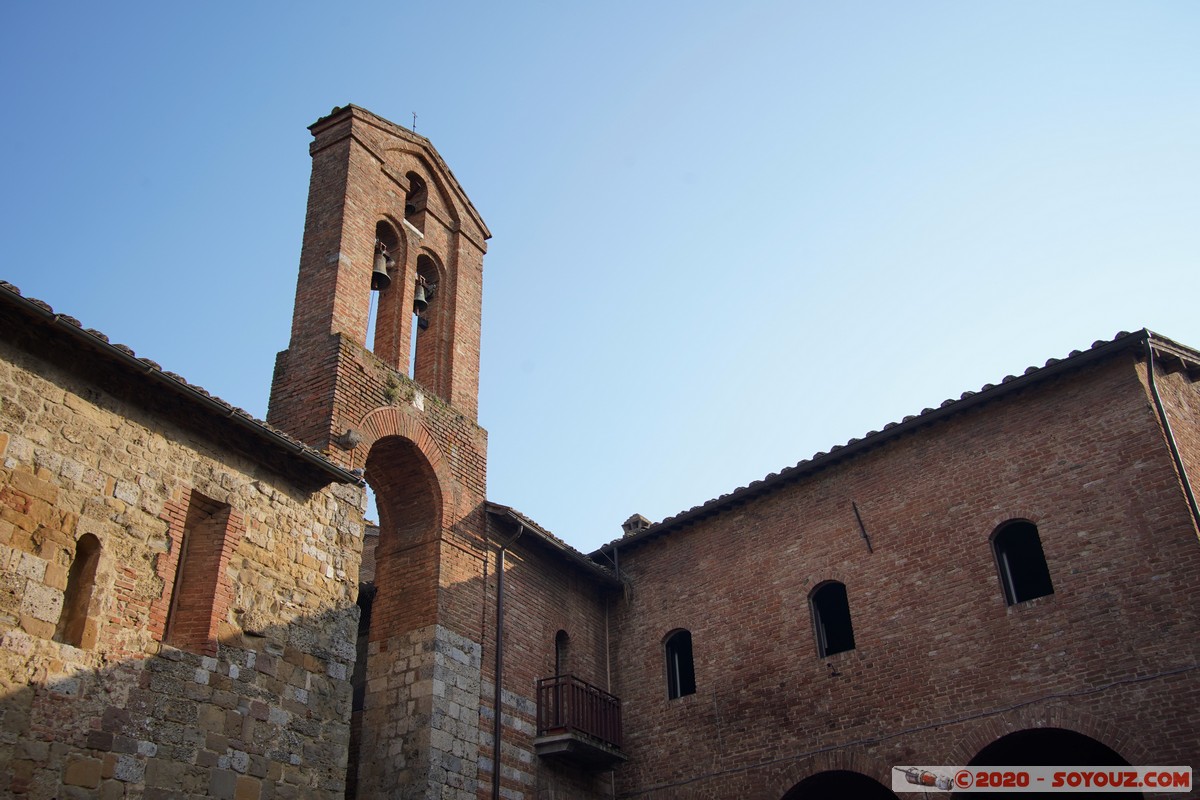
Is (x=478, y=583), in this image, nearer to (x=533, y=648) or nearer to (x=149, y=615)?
(x=533, y=648)

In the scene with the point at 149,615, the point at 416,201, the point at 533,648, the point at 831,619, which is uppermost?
the point at 416,201

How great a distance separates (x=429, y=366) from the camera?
53.3 feet

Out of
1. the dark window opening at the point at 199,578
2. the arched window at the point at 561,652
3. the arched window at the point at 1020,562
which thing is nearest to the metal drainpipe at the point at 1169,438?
the arched window at the point at 1020,562

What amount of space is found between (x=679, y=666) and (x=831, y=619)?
2.54 meters

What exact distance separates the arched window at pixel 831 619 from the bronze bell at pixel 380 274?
7605 mm

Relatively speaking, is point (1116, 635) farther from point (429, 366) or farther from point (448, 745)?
point (429, 366)

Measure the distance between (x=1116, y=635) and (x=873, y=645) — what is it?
3022 millimetres

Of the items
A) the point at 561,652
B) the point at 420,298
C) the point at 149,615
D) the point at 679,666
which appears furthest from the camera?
the point at 420,298

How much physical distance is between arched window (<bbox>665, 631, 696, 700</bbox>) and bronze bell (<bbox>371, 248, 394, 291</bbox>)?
6773 millimetres

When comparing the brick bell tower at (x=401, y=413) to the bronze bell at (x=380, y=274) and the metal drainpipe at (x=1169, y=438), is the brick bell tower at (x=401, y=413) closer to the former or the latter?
the bronze bell at (x=380, y=274)

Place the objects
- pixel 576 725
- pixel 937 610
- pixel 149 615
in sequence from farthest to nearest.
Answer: pixel 576 725, pixel 937 610, pixel 149 615

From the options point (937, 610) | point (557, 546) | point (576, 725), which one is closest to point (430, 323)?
point (557, 546)

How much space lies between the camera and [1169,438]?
41.4 feet

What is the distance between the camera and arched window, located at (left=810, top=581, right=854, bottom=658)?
1467 cm
